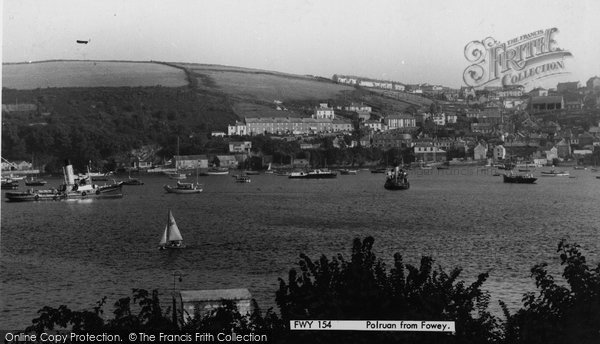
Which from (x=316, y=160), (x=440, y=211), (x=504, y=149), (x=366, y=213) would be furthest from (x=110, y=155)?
(x=504, y=149)

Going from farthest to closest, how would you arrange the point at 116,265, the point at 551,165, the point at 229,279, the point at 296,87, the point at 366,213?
1. the point at 551,165
2. the point at 296,87
3. the point at 366,213
4. the point at 116,265
5. the point at 229,279

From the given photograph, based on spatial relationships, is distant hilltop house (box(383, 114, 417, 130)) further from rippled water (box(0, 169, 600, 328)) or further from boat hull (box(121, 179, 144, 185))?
boat hull (box(121, 179, 144, 185))

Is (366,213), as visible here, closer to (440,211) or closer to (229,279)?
(440,211)

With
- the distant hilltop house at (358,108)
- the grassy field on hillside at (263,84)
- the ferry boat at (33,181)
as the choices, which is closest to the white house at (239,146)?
the grassy field on hillside at (263,84)

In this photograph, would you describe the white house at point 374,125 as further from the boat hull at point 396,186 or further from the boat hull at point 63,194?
the boat hull at point 63,194

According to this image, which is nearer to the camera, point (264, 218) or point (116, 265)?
point (116, 265)
